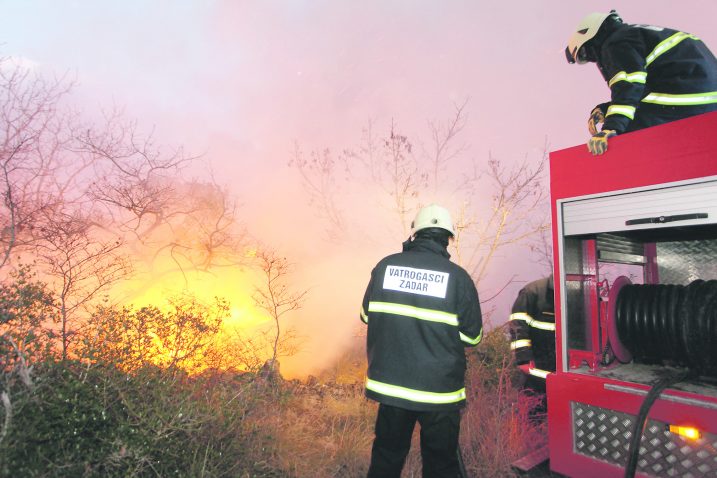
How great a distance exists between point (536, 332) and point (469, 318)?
2.50 meters

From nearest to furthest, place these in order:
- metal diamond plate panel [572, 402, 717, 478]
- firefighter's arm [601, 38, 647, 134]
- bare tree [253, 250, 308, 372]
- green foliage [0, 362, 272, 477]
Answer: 1. green foliage [0, 362, 272, 477]
2. metal diamond plate panel [572, 402, 717, 478]
3. firefighter's arm [601, 38, 647, 134]
4. bare tree [253, 250, 308, 372]

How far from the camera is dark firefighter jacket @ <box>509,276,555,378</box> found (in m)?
4.34

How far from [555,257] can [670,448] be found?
1364mm

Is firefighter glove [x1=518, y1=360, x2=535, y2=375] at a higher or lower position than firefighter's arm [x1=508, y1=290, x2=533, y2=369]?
lower

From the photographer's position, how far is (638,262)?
3775 mm

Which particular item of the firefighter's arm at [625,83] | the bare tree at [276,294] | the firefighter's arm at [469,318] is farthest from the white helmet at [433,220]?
the bare tree at [276,294]

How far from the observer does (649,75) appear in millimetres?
3113

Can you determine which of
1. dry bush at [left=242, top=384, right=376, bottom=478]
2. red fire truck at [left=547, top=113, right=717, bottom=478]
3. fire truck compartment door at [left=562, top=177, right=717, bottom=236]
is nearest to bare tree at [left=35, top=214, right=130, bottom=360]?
dry bush at [left=242, top=384, right=376, bottom=478]

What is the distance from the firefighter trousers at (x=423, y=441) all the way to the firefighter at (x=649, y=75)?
2186mm

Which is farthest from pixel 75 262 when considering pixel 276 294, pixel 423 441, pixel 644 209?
pixel 644 209

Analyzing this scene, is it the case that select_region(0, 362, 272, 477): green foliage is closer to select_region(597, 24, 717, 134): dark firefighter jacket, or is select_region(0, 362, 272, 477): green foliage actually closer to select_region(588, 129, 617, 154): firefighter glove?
Answer: select_region(588, 129, 617, 154): firefighter glove

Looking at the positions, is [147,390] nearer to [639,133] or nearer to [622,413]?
[622,413]

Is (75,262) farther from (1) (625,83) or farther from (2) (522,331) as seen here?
(1) (625,83)

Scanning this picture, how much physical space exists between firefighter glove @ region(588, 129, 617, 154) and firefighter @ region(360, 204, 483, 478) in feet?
4.52
